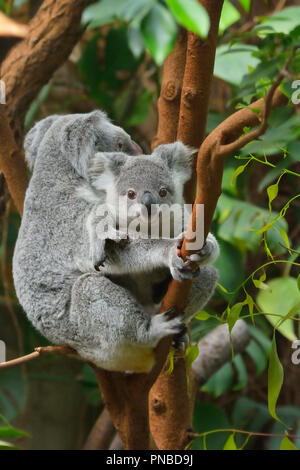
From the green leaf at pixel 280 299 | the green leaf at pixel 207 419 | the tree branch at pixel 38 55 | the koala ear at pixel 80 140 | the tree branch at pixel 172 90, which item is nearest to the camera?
the koala ear at pixel 80 140

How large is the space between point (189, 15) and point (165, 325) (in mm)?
1188

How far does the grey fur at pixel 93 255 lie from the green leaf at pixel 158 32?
926mm

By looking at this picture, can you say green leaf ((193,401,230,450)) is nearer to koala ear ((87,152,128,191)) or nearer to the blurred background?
the blurred background

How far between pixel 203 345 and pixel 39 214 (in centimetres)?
133

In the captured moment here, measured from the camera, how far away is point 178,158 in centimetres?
189

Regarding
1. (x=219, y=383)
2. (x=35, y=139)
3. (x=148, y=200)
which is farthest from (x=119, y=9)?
(x=219, y=383)

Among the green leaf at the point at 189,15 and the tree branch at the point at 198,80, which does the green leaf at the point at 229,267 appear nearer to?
the tree branch at the point at 198,80

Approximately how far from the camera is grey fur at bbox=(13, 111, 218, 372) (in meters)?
1.79

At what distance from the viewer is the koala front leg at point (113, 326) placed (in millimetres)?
1802

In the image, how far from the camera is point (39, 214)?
2.07 m

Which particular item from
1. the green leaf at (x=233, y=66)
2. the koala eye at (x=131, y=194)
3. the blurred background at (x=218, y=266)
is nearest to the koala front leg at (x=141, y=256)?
the koala eye at (x=131, y=194)

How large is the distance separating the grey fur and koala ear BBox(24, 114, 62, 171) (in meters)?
0.14
